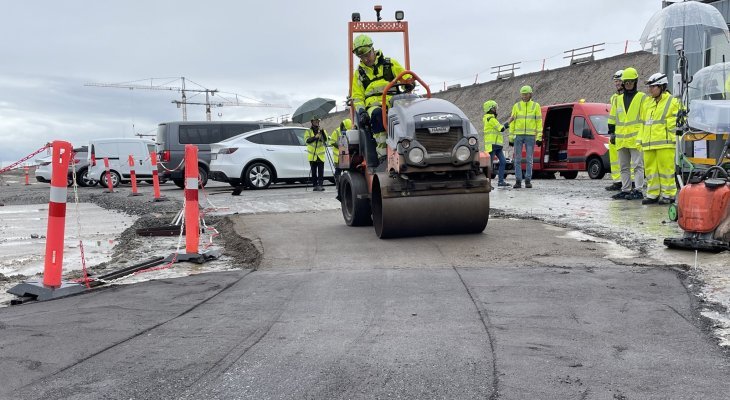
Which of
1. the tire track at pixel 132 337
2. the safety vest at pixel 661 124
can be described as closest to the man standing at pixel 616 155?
the safety vest at pixel 661 124

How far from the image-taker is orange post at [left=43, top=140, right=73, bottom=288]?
17.0 feet

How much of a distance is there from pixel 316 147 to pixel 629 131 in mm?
7372

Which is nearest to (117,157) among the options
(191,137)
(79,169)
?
(79,169)

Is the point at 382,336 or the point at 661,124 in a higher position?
the point at 661,124

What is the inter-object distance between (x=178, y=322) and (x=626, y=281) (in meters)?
3.02

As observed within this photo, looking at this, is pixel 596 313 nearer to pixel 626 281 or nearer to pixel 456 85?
pixel 626 281

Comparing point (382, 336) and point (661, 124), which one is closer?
point (382, 336)

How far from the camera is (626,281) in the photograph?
4.86 meters

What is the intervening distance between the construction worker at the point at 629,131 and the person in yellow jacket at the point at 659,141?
611 mm

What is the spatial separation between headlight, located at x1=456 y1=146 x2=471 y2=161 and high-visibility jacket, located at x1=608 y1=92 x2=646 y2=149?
455cm

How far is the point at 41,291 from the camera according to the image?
5.11 metres

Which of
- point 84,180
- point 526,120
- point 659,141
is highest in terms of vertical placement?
point 526,120

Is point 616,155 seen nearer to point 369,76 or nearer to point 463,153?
point 369,76

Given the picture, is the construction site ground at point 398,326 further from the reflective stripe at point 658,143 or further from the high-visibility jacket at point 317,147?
the high-visibility jacket at point 317,147
